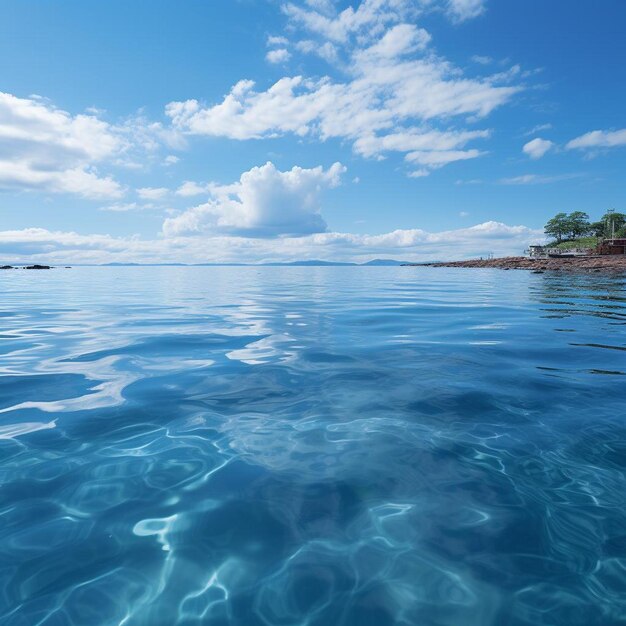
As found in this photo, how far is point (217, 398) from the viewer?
5.06 meters

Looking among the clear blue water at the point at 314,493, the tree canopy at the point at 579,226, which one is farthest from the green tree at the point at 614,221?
the clear blue water at the point at 314,493

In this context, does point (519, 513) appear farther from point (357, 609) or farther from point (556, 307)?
point (556, 307)

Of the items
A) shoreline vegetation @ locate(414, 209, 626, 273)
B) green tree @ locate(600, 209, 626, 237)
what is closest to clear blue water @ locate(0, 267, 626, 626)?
shoreline vegetation @ locate(414, 209, 626, 273)

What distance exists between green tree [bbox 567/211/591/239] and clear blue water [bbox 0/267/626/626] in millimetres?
127197

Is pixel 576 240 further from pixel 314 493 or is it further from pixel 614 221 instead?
pixel 314 493

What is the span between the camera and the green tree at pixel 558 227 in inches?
4451

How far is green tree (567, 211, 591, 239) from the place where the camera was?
111 meters

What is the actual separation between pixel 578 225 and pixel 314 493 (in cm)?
13315

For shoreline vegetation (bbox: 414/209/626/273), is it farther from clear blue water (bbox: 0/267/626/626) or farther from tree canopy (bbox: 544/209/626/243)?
clear blue water (bbox: 0/267/626/626)

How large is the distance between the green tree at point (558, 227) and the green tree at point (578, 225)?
0.96 meters

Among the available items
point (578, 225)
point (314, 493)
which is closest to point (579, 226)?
point (578, 225)

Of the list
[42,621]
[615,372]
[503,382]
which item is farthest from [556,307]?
[42,621]

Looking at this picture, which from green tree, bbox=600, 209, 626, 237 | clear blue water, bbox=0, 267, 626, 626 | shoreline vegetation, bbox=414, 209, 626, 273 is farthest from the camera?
green tree, bbox=600, 209, 626, 237

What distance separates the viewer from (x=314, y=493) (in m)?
3.02
